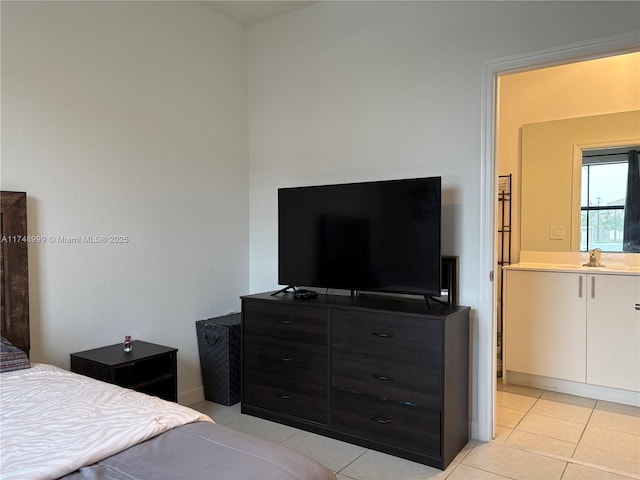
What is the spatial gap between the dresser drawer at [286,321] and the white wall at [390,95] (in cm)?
63

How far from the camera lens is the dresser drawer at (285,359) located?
2.88 metres

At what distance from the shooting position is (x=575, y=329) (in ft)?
11.6

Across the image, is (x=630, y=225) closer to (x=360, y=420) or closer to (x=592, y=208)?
(x=592, y=208)

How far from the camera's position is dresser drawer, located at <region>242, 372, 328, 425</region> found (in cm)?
289

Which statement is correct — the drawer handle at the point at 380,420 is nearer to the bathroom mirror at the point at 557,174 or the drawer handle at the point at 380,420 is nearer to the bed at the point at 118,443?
the bed at the point at 118,443

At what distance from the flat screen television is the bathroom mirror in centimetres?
191

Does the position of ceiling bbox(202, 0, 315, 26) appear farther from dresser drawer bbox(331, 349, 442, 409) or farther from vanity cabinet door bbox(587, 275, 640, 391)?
vanity cabinet door bbox(587, 275, 640, 391)

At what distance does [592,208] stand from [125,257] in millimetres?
3689

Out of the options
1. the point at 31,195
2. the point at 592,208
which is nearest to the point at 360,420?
the point at 31,195

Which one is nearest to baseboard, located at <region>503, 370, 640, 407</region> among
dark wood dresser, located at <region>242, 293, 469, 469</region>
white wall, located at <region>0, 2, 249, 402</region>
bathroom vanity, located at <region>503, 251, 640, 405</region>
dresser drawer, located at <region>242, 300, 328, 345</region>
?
bathroom vanity, located at <region>503, 251, 640, 405</region>

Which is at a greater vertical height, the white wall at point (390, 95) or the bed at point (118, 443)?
the white wall at point (390, 95)

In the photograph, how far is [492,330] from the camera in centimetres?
280

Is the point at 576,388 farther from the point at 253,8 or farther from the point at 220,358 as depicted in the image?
the point at 253,8

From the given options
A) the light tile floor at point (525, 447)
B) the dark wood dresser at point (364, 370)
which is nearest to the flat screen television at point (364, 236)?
the dark wood dresser at point (364, 370)
